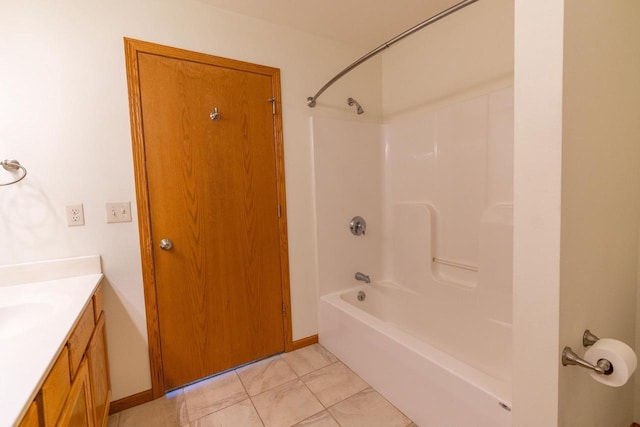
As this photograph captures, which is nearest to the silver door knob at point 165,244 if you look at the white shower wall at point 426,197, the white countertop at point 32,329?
the white countertop at point 32,329

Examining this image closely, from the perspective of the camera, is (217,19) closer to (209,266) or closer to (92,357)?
(209,266)

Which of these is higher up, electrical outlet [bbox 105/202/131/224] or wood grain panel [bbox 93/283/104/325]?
electrical outlet [bbox 105/202/131/224]

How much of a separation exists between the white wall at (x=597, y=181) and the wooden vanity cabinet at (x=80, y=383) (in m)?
1.29

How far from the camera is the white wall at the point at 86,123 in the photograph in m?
1.32

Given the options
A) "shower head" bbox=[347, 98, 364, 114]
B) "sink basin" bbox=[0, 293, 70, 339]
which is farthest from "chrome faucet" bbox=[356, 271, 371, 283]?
"sink basin" bbox=[0, 293, 70, 339]

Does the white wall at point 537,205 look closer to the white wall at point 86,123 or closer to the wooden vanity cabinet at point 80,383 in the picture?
the wooden vanity cabinet at point 80,383

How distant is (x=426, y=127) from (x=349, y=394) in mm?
1863

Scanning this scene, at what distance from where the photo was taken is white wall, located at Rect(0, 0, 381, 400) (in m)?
1.32

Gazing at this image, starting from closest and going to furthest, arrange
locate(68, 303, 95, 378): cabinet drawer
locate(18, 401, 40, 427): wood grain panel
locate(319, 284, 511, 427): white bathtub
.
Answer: locate(18, 401, 40, 427): wood grain panel < locate(68, 303, 95, 378): cabinet drawer < locate(319, 284, 511, 427): white bathtub

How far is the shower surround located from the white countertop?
135cm

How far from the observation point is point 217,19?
5.66ft

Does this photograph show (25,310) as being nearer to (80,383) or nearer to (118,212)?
(80,383)

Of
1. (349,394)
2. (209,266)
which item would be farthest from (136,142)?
(349,394)

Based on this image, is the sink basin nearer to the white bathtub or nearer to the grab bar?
the white bathtub
